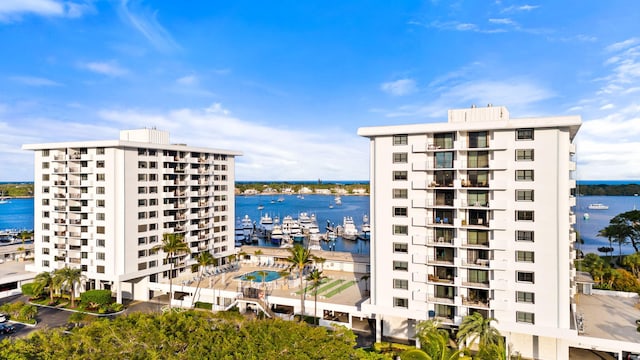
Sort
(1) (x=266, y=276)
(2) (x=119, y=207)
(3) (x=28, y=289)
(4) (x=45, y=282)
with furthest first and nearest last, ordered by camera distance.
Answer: (1) (x=266, y=276) → (3) (x=28, y=289) → (2) (x=119, y=207) → (4) (x=45, y=282)

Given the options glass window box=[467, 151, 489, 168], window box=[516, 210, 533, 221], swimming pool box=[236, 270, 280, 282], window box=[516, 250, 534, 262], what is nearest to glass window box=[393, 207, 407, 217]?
glass window box=[467, 151, 489, 168]

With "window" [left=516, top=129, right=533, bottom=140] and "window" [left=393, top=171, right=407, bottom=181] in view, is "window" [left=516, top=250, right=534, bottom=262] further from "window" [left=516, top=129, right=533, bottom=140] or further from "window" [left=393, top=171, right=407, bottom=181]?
"window" [left=393, top=171, right=407, bottom=181]

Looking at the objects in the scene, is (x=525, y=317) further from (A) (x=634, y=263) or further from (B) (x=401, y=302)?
(A) (x=634, y=263)

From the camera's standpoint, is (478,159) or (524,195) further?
(478,159)

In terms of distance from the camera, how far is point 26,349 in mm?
24078

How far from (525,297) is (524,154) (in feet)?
39.2

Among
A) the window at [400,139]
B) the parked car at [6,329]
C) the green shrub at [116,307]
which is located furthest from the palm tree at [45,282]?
the window at [400,139]

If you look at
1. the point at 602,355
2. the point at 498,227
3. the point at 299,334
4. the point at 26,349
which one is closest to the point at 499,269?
the point at 498,227

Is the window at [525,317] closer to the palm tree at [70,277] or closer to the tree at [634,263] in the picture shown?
the tree at [634,263]

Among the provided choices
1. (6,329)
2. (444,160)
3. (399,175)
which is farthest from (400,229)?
(6,329)

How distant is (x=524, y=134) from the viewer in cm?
3462

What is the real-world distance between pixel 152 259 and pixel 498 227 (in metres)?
42.1

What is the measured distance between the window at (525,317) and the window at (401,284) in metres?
9.39

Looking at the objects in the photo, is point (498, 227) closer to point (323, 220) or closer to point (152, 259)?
point (152, 259)
